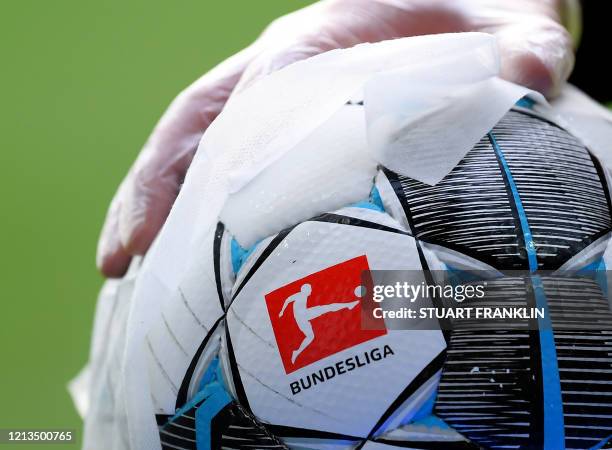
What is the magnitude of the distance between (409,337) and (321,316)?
0.06m

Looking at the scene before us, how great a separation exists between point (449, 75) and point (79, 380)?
745 millimetres

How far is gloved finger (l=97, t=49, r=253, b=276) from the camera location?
75cm

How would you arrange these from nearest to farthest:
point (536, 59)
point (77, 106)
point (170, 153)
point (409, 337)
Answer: point (409, 337) → point (536, 59) → point (170, 153) → point (77, 106)

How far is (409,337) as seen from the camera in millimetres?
454

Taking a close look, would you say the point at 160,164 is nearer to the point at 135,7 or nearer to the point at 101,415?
the point at 101,415

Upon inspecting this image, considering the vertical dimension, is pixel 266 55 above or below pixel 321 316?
above

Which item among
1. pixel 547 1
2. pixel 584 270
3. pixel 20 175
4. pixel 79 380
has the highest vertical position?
pixel 547 1

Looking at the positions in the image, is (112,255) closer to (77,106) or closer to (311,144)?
(311,144)

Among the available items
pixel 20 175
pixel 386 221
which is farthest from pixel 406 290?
pixel 20 175

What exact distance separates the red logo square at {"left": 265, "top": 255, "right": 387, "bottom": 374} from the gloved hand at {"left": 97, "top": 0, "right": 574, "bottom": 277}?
30 cm

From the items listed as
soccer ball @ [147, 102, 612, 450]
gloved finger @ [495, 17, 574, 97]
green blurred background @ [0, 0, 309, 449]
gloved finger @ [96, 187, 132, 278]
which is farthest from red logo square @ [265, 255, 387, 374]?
green blurred background @ [0, 0, 309, 449]

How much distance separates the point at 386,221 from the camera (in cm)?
47

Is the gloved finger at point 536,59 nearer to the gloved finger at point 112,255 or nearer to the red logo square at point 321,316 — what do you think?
the red logo square at point 321,316

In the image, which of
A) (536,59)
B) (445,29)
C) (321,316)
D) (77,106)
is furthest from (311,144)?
(77,106)
